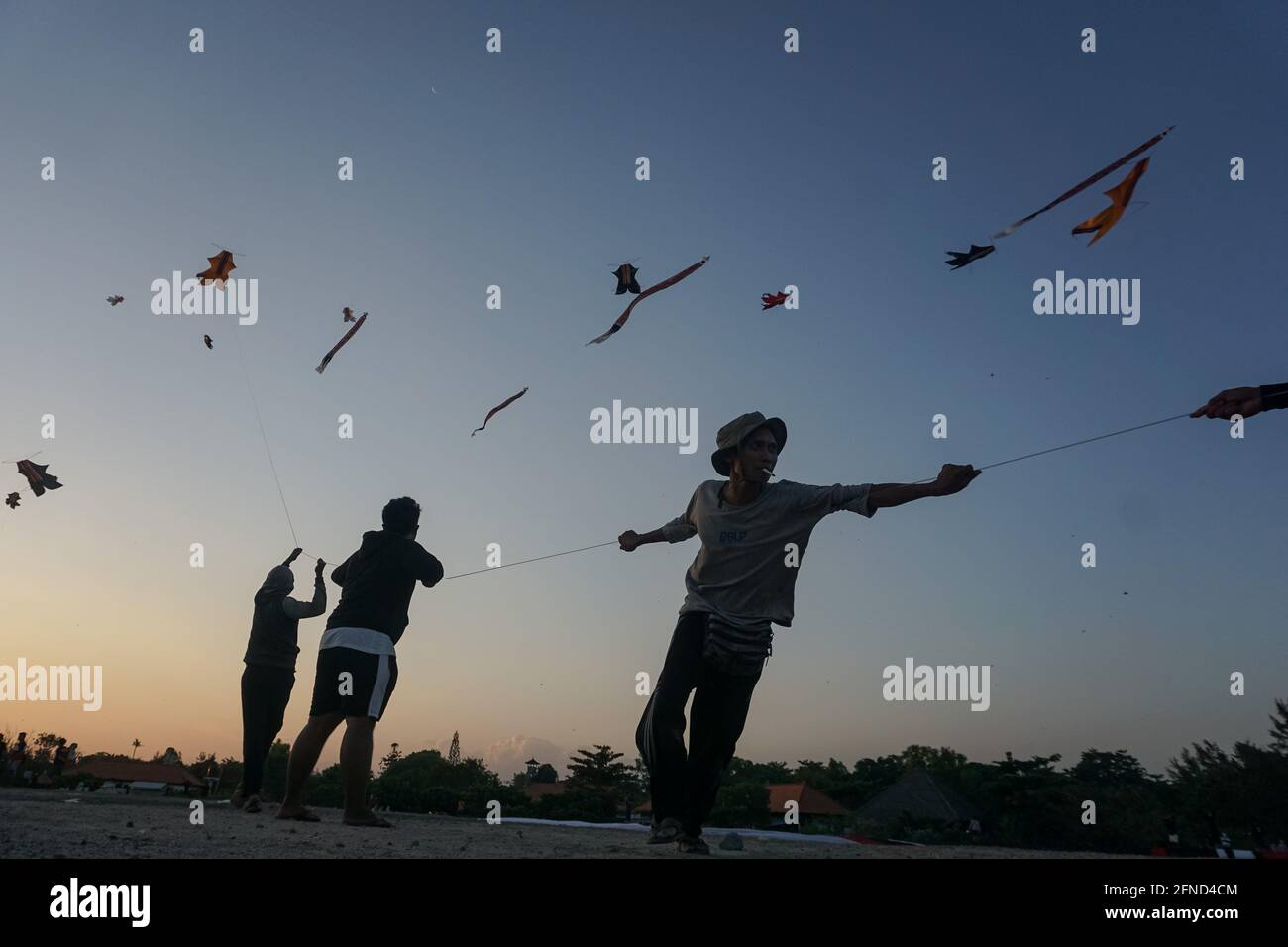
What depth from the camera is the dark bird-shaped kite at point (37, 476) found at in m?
9.67

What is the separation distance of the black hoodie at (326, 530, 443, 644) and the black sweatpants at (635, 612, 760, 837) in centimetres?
197

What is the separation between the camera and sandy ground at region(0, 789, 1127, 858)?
133 inches

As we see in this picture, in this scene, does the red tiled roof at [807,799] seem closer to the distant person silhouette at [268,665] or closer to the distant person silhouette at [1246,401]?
the distant person silhouette at [268,665]

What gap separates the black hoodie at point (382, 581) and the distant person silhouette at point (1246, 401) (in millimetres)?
4665

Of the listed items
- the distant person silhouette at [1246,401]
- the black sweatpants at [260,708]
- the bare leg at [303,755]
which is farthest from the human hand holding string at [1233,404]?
the black sweatpants at [260,708]

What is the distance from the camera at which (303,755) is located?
5.54 meters

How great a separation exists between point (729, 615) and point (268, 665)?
4.81m

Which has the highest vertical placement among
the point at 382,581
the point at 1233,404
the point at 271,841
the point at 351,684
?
the point at 1233,404

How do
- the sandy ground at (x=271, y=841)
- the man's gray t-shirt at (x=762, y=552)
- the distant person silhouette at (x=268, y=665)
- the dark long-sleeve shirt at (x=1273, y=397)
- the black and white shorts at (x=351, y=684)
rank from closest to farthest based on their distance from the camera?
the sandy ground at (x=271, y=841) → the dark long-sleeve shirt at (x=1273, y=397) → the man's gray t-shirt at (x=762, y=552) → the black and white shorts at (x=351, y=684) → the distant person silhouette at (x=268, y=665)

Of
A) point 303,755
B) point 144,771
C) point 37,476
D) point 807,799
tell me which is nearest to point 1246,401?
point 303,755

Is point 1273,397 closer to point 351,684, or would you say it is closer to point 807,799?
point 351,684

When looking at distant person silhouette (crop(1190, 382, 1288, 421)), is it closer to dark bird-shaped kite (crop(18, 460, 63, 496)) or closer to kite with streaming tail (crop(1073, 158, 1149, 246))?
kite with streaming tail (crop(1073, 158, 1149, 246))

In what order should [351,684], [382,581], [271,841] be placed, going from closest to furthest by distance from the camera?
[271,841] < [351,684] < [382,581]
